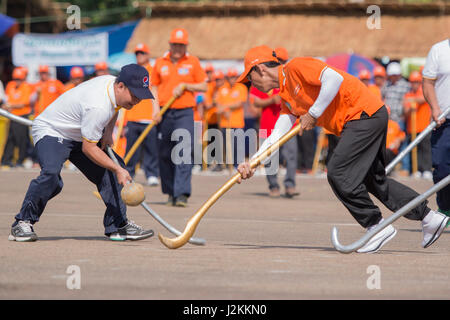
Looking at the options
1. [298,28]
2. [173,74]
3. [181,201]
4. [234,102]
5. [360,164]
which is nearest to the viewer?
[360,164]

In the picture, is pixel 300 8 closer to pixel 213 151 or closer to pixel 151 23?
pixel 151 23

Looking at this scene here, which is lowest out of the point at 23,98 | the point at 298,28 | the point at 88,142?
the point at 23,98

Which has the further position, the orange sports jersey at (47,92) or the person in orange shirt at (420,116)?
the orange sports jersey at (47,92)

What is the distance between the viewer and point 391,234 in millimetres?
7699

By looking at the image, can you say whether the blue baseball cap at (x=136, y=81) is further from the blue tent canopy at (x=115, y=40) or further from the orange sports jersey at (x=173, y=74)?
the blue tent canopy at (x=115, y=40)

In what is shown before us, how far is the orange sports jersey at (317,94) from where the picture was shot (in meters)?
7.50

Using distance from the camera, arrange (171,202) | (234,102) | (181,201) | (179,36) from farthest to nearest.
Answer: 1. (234,102)
2. (179,36)
3. (171,202)
4. (181,201)

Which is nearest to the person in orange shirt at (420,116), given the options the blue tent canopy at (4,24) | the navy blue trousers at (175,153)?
the navy blue trousers at (175,153)

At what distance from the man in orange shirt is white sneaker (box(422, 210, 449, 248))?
496 cm

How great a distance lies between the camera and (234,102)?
2136cm

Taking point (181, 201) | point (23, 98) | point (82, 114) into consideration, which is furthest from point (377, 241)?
point (23, 98)

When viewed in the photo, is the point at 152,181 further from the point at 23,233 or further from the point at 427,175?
the point at 23,233

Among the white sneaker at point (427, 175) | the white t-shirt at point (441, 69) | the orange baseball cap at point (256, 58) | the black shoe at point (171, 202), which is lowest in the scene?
the white sneaker at point (427, 175)

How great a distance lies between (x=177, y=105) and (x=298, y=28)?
53.3 feet
